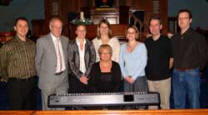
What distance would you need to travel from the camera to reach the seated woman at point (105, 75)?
328 cm

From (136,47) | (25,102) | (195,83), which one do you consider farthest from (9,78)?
(195,83)

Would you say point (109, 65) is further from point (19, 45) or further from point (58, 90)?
point (19, 45)

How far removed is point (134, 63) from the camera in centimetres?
326

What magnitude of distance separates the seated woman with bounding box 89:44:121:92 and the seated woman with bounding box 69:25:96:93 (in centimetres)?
9

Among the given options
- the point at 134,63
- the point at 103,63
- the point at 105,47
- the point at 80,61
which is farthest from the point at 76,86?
the point at 134,63

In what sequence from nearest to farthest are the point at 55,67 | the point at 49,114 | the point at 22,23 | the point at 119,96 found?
the point at 49,114 < the point at 119,96 < the point at 22,23 < the point at 55,67

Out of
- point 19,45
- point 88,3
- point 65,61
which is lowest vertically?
point 65,61

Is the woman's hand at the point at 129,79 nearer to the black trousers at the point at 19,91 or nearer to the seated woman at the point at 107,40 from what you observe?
the seated woman at the point at 107,40

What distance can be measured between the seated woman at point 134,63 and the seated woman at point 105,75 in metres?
0.11

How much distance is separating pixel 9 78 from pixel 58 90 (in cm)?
58

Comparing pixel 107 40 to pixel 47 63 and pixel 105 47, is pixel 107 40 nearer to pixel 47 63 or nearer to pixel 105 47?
pixel 105 47

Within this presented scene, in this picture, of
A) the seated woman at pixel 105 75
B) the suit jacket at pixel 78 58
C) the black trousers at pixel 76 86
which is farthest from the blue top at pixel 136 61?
the black trousers at pixel 76 86

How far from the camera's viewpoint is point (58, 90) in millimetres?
3309

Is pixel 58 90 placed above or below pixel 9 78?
below
